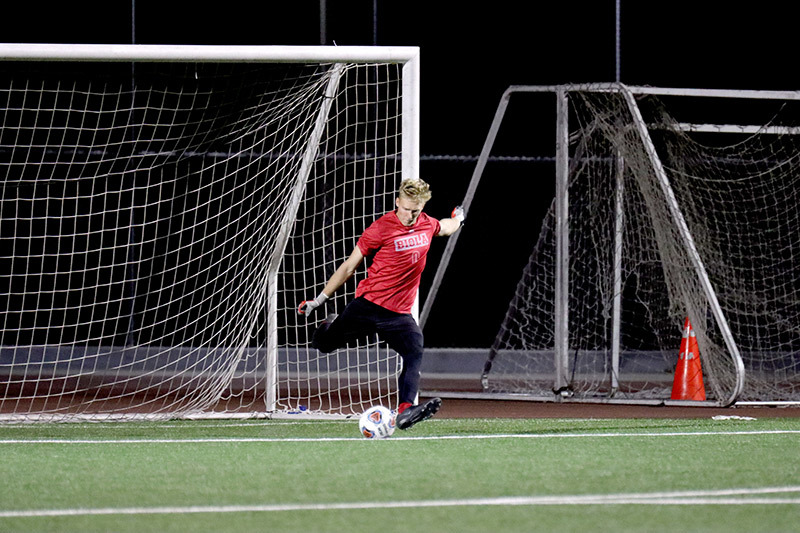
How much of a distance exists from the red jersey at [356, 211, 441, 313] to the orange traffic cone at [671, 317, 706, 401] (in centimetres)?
346

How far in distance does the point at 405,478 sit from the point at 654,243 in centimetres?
570

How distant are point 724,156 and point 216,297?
5847mm

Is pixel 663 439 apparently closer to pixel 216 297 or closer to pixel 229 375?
pixel 229 375

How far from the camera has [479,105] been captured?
14766mm

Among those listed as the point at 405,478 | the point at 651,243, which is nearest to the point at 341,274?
the point at 405,478

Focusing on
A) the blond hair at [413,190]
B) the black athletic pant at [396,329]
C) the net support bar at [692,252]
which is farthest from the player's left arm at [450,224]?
the net support bar at [692,252]

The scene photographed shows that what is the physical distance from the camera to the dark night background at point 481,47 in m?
14.5

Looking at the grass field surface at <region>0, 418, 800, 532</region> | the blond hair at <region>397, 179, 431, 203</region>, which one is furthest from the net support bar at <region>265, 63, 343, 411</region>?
the blond hair at <region>397, 179, 431, 203</region>

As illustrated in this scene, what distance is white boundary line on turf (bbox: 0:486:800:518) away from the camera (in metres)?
4.93

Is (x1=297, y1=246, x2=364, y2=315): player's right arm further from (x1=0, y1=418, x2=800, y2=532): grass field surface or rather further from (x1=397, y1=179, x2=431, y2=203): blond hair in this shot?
(x1=0, y1=418, x2=800, y2=532): grass field surface

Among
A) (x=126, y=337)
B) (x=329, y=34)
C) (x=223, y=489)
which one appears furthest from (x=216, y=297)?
(x=223, y=489)

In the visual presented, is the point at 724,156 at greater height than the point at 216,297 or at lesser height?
greater

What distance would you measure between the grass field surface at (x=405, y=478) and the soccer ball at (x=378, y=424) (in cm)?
9

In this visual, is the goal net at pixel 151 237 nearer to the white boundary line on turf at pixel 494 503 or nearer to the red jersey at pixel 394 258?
the red jersey at pixel 394 258
